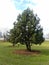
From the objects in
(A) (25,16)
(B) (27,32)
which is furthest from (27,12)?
(B) (27,32)

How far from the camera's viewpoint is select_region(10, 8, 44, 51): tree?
55.1 metres

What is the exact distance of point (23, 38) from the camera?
5566 centimetres

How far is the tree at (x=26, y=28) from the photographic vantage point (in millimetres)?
55125

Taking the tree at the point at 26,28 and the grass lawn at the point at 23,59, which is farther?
the tree at the point at 26,28

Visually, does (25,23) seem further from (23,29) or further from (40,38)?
(40,38)

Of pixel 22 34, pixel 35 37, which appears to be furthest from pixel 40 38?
pixel 22 34

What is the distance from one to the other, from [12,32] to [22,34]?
2602mm

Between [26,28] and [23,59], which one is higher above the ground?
[26,28]

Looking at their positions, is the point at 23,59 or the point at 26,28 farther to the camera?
the point at 26,28

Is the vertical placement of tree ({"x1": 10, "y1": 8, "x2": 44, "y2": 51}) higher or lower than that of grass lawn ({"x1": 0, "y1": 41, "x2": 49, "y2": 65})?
higher

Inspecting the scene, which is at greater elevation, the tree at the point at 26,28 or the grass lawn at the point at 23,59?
the tree at the point at 26,28

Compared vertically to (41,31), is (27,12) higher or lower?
higher

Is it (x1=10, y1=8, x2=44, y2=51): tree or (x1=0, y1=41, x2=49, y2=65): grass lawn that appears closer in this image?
(x1=0, y1=41, x2=49, y2=65): grass lawn

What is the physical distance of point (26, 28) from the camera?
56125 millimetres
